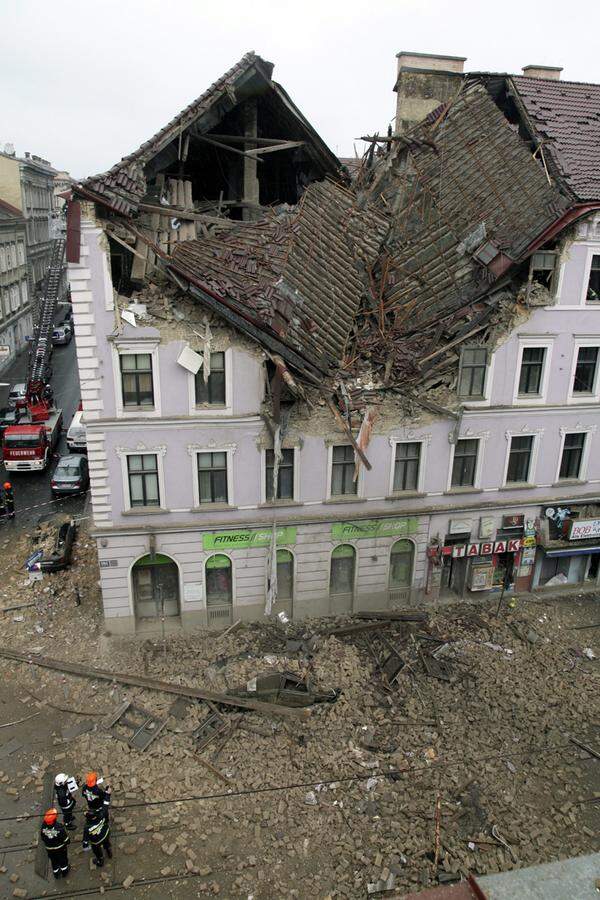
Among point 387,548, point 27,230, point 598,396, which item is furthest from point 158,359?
point 27,230

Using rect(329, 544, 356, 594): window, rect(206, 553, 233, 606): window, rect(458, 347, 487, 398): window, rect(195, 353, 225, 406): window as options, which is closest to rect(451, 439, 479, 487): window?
rect(458, 347, 487, 398): window

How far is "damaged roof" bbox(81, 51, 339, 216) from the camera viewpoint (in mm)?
16703

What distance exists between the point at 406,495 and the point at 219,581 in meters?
7.13

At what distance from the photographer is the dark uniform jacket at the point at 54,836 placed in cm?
1277

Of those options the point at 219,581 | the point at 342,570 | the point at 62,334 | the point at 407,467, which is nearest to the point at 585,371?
the point at 407,467

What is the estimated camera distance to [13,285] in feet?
179

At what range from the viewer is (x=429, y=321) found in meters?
20.6

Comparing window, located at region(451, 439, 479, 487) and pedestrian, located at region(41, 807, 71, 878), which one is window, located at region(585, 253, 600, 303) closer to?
window, located at region(451, 439, 479, 487)

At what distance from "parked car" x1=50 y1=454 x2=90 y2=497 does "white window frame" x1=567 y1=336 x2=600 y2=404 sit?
22.8 metres

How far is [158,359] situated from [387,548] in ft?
33.8

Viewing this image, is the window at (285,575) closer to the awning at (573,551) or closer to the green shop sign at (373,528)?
the green shop sign at (373,528)

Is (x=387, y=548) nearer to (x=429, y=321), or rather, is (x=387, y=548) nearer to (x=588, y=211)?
(x=429, y=321)

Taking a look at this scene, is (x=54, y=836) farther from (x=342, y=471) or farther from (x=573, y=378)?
(x=573, y=378)

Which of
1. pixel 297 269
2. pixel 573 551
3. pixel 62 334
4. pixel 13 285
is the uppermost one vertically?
pixel 297 269
